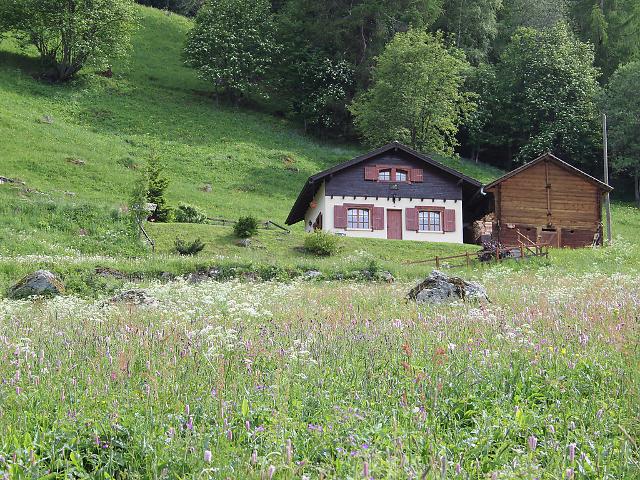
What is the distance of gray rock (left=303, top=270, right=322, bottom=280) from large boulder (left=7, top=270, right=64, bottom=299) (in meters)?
9.58

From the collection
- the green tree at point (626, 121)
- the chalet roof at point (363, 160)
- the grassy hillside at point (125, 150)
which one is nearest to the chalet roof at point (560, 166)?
the chalet roof at point (363, 160)

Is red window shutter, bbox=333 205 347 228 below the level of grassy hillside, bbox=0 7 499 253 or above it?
below

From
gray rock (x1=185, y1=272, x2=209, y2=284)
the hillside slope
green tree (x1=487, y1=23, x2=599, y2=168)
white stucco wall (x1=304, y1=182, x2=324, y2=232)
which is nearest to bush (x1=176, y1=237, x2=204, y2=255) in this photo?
gray rock (x1=185, y1=272, x2=209, y2=284)

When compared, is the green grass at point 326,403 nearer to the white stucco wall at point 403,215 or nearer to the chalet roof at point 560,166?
the chalet roof at point 560,166

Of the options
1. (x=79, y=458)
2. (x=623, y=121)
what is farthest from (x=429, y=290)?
(x=623, y=121)

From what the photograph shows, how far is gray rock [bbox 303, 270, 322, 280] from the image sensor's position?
28059 mm

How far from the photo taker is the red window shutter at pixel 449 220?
167 ft

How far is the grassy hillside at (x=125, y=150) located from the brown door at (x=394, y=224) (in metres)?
8.15

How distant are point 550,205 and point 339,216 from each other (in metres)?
13.5

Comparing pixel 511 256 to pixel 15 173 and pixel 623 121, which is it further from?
pixel 623 121

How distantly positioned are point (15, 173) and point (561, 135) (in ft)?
177

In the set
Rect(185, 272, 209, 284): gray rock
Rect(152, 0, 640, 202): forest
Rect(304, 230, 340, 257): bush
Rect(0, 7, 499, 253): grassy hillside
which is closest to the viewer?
Rect(185, 272, 209, 284): gray rock

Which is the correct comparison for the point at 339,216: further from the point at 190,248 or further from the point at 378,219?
the point at 190,248

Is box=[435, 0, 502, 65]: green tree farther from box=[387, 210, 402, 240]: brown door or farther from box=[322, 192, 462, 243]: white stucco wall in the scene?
box=[387, 210, 402, 240]: brown door
